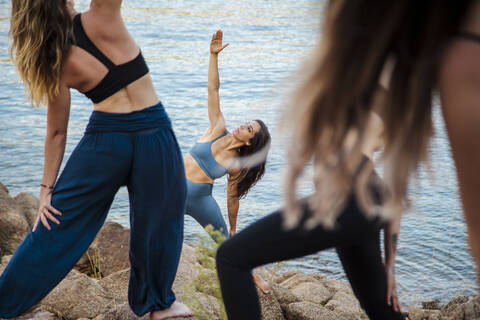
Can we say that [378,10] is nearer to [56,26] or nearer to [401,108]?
[401,108]

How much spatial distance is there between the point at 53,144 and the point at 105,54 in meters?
0.54

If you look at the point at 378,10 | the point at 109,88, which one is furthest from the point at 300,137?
the point at 109,88

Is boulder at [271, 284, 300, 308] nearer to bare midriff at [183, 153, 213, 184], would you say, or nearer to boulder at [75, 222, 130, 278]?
bare midriff at [183, 153, 213, 184]

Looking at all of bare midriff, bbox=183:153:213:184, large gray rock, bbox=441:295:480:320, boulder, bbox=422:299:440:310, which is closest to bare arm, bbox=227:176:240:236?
bare midriff, bbox=183:153:213:184

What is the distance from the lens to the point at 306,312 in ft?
11.7

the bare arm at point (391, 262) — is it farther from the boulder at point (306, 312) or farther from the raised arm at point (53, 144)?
the raised arm at point (53, 144)

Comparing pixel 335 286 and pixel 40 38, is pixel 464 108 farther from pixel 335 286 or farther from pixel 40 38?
pixel 335 286

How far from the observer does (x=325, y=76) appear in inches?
44.5

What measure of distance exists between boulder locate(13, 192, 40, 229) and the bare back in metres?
3.64

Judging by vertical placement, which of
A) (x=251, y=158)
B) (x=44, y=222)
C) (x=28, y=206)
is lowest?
(x=28, y=206)

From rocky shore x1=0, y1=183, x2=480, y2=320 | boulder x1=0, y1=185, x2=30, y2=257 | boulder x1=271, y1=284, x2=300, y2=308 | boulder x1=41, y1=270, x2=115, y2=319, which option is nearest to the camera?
rocky shore x1=0, y1=183, x2=480, y2=320

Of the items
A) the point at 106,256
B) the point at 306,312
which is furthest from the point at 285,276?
the point at 306,312

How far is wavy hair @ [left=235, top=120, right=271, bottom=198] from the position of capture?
5227 mm

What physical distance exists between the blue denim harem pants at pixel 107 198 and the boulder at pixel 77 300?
78 centimetres
